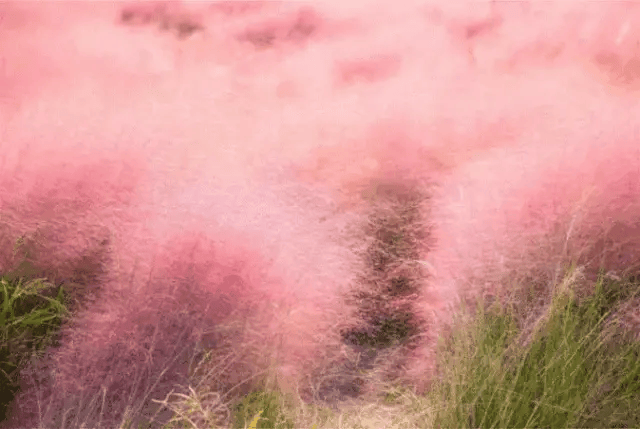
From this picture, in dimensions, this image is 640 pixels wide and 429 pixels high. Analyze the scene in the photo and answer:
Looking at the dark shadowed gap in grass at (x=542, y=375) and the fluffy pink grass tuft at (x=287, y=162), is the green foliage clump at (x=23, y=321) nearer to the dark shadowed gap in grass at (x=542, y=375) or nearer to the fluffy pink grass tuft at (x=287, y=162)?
the fluffy pink grass tuft at (x=287, y=162)

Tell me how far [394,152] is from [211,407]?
890 millimetres

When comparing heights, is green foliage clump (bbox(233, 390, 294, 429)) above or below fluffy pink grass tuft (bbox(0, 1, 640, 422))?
below

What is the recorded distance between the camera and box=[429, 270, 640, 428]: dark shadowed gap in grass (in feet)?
4.40

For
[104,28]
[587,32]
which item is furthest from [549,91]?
[104,28]

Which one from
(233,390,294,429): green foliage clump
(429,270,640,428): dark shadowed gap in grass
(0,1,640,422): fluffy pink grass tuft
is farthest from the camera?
(0,1,640,422): fluffy pink grass tuft

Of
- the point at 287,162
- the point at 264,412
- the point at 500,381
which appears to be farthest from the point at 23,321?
the point at 500,381

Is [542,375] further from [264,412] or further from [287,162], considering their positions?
[287,162]

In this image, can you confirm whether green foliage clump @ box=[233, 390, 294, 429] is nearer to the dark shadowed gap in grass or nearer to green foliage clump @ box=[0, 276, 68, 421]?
the dark shadowed gap in grass

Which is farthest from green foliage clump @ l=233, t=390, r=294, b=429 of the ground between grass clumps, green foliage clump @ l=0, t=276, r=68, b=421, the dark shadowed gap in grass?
green foliage clump @ l=0, t=276, r=68, b=421

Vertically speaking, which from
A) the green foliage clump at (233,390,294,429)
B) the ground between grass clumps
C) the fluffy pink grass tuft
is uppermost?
the fluffy pink grass tuft

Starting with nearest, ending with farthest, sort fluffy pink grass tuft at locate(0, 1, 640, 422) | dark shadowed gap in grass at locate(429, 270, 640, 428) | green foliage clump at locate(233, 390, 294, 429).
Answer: dark shadowed gap in grass at locate(429, 270, 640, 428)
green foliage clump at locate(233, 390, 294, 429)
fluffy pink grass tuft at locate(0, 1, 640, 422)

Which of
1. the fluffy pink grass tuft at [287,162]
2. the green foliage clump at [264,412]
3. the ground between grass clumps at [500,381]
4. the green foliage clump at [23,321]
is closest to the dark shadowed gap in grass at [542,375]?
the ground between grass clumps at [500,381]

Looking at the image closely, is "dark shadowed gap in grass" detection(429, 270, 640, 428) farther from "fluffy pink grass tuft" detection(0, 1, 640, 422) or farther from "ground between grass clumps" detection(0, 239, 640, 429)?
"fluffy pink grass tuft" detection(0, 1, 640, 422)

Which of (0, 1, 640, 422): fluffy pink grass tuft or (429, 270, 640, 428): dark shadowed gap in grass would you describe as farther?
(0, 1, 640, 422): fluffy pink grass tuft
